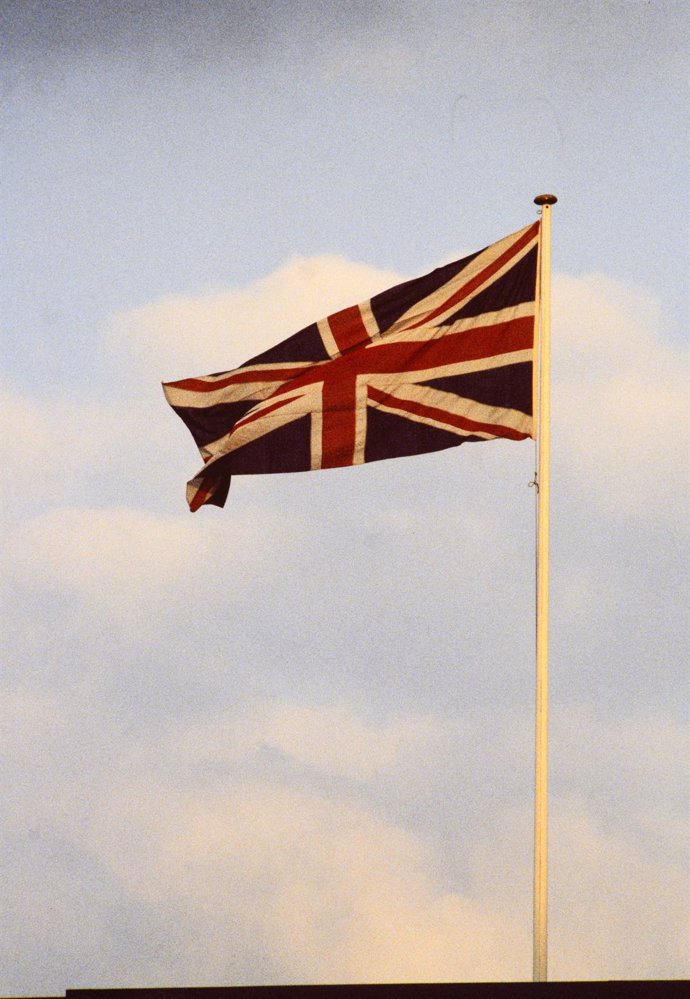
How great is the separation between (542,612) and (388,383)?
2.76 metres

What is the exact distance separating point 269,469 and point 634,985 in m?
6.40

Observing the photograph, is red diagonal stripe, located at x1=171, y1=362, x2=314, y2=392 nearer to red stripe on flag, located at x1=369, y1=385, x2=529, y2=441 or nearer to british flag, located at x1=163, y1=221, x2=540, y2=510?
british flag, located at x1=163, y1=221, x2=540, y2=510

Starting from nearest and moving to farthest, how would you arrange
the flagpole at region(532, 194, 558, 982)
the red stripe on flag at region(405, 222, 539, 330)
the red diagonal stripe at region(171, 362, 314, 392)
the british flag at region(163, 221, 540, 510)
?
1. the flagpole at region(532, 194, 558, 982)
2. the british flag at region(163, 221, 540, 510)
3. the red stripe on flag at region(405, 222, 539, 330)
4. the red diagonal stripe at region(171, 362, 314, 392)

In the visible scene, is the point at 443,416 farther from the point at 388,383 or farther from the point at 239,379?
the point at 239,379

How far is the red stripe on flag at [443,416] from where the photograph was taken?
1521 centimetres

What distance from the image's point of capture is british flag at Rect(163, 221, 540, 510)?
15375 mm

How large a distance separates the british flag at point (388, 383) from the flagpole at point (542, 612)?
0.47 feet

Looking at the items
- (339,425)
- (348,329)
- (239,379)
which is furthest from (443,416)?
(239,379)

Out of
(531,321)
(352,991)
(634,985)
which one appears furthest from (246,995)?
(531,321)

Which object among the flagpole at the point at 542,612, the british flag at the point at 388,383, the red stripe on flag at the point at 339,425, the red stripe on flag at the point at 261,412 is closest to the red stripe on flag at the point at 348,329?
the british flag at the point at 388,383

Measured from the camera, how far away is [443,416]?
606 inches

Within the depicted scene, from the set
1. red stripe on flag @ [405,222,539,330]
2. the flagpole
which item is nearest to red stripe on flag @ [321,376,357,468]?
red stripe on flag @ [405,222,539,330]

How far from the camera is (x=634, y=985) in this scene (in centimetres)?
1134

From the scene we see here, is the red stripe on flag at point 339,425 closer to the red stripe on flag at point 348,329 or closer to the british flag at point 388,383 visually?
the british flag at point 388,383
